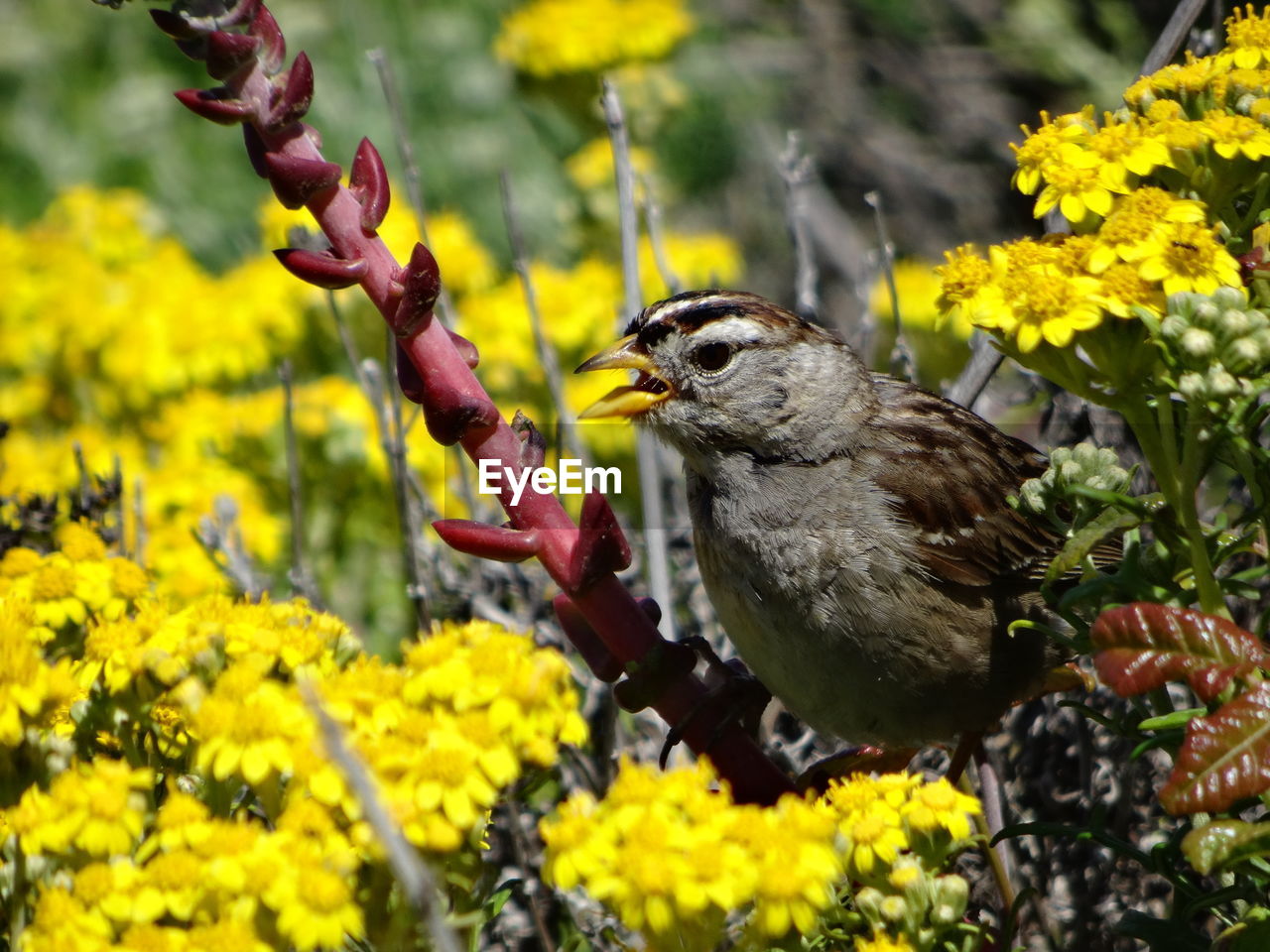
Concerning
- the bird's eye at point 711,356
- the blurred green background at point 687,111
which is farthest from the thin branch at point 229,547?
the blurred green background at point 687,111

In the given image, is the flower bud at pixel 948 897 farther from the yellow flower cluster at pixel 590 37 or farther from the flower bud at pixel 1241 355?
the yellow flower cluster at pixel 590 37

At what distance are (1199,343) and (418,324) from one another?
94 centimetres

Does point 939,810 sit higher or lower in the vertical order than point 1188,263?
lower

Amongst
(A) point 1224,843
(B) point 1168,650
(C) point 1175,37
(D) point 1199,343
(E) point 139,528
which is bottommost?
(E) point 139,528

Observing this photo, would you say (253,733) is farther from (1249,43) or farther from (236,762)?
(1249,43)

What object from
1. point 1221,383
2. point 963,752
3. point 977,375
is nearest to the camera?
point 1221,383

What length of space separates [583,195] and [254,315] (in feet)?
5.04

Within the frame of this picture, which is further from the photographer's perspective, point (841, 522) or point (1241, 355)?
point (841, 522)

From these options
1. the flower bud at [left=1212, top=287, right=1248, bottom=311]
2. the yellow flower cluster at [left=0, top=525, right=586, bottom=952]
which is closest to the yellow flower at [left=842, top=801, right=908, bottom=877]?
the yellow flower cluster at [left=0, top=525, right=586, bottom=952]

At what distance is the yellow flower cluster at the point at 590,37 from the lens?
559 cm

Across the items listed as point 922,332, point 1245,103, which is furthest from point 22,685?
point 922,332

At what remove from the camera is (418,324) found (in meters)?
1.94

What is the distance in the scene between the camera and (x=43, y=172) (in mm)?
7375

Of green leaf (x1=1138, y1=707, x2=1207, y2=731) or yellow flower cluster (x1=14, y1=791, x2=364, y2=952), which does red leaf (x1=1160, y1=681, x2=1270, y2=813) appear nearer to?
green leaf (x1=1138, y1=707, x2=1207, y2=731)
